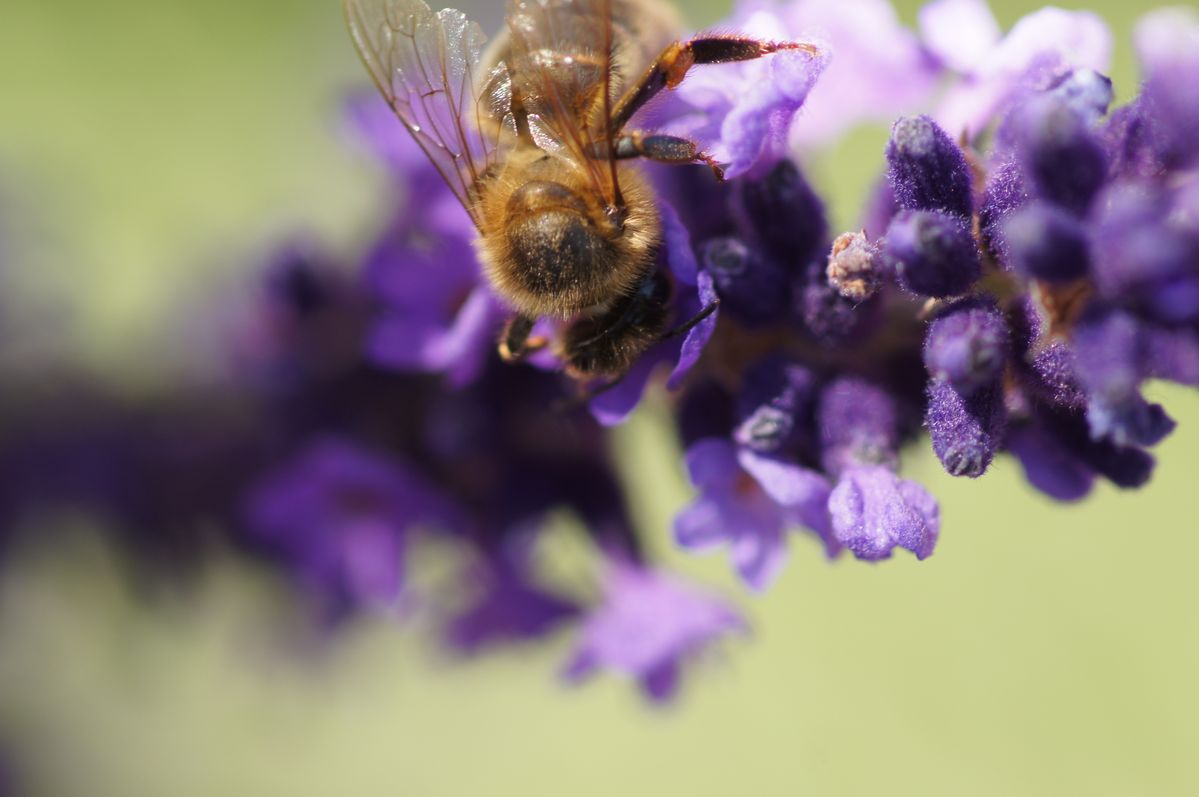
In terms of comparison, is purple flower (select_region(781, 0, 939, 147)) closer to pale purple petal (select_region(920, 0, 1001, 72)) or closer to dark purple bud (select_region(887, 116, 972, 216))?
pale purple petal (select_region(920, 0, 1001, 72))

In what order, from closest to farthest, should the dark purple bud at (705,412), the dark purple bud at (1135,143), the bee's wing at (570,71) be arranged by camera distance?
1. the dark purple bud at (1135,143)
2. the bee's wing at (570,71)
3. the dark purple bud at (705,412)

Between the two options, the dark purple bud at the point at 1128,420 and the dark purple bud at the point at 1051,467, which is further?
the dark purple bud at the point at 1051,467

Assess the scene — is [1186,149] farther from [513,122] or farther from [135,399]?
[135,399]

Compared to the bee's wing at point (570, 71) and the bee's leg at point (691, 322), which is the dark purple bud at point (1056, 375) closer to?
the bee's leg at point (691, 322)

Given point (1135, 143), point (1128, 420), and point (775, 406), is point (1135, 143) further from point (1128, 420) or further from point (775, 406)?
point (775, 406)

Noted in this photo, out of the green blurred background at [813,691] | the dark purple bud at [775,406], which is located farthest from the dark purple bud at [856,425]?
the green blurred background at [813,691]

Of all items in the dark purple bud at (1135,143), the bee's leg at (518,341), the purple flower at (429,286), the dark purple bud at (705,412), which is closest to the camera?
the dark purple bud at (1135,143)

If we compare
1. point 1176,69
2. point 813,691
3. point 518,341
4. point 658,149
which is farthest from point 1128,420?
point 813,691
